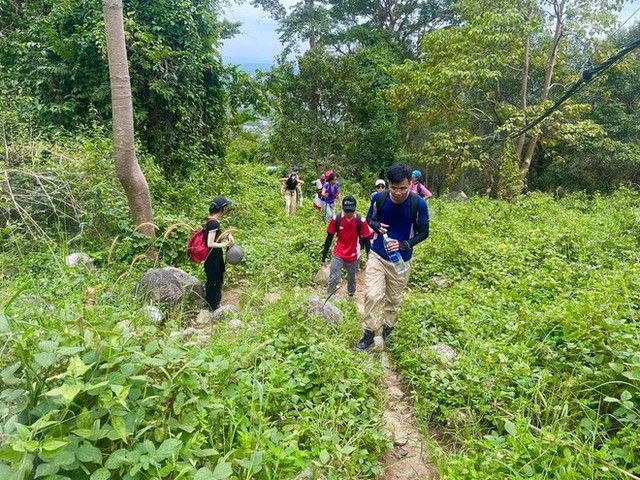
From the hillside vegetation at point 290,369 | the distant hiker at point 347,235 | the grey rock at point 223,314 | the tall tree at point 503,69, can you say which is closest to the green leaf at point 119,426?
the hillside vegetation at point 290,369

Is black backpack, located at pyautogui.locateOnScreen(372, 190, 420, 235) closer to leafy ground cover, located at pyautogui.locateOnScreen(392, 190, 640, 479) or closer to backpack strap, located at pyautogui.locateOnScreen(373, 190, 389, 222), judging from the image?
backpack strap, located at pyautogui.locateOnScreen(373, 190, 389, 222)

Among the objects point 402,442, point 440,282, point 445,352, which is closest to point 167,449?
point 402,442

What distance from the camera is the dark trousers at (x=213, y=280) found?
4.73 meters

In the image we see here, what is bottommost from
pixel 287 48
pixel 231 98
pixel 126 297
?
pixel 126 297

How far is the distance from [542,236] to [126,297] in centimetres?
639

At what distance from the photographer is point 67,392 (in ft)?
4.67

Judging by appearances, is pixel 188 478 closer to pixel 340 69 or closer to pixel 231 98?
pixel 231 98

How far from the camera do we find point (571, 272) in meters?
4.81

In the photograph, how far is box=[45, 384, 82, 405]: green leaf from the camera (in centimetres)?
140

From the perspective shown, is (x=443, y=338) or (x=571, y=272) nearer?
(x=443, y=338)

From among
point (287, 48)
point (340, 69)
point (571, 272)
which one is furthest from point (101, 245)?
point (287, 48)

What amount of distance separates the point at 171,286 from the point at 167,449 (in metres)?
3.42

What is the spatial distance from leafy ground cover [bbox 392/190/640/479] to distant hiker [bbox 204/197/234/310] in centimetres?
229

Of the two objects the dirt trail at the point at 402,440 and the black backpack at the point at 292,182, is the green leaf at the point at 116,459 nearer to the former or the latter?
the dirt trail at the point at 402,440
